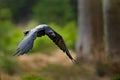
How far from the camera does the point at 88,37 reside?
15.1 m

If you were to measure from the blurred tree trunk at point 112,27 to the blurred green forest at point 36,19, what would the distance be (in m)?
5.63

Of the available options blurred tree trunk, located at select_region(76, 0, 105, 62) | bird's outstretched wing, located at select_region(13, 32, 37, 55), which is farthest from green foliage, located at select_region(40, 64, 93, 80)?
bird's outstretched wing, located at select_region(13, 32, 37, 55)

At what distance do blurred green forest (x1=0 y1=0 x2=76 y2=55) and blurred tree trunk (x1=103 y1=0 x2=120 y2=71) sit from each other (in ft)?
18.5

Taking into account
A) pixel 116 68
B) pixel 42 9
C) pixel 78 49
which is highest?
pixel 116 68

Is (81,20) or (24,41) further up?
(24,41)

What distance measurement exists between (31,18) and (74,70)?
57.6 feet

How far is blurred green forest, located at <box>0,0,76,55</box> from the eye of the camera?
792 inches

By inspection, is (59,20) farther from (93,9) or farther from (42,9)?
(93,9)

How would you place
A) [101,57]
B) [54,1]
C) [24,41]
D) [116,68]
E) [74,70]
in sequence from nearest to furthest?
1. [24,41]
2. [116,68]
3. [74,70]
4. [101,57]
5. [54,1]

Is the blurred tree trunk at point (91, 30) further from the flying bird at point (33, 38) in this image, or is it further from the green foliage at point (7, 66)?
the flying bird at point (33, 38)

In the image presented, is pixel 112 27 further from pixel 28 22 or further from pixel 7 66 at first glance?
pixel 28 22

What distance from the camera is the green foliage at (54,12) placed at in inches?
992

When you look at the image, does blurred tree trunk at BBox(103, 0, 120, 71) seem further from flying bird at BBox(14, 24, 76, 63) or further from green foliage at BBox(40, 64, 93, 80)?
flying bird at BBox(14, 24, 76, 63)

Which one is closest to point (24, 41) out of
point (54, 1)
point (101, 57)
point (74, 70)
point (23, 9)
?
point (74, 70)
